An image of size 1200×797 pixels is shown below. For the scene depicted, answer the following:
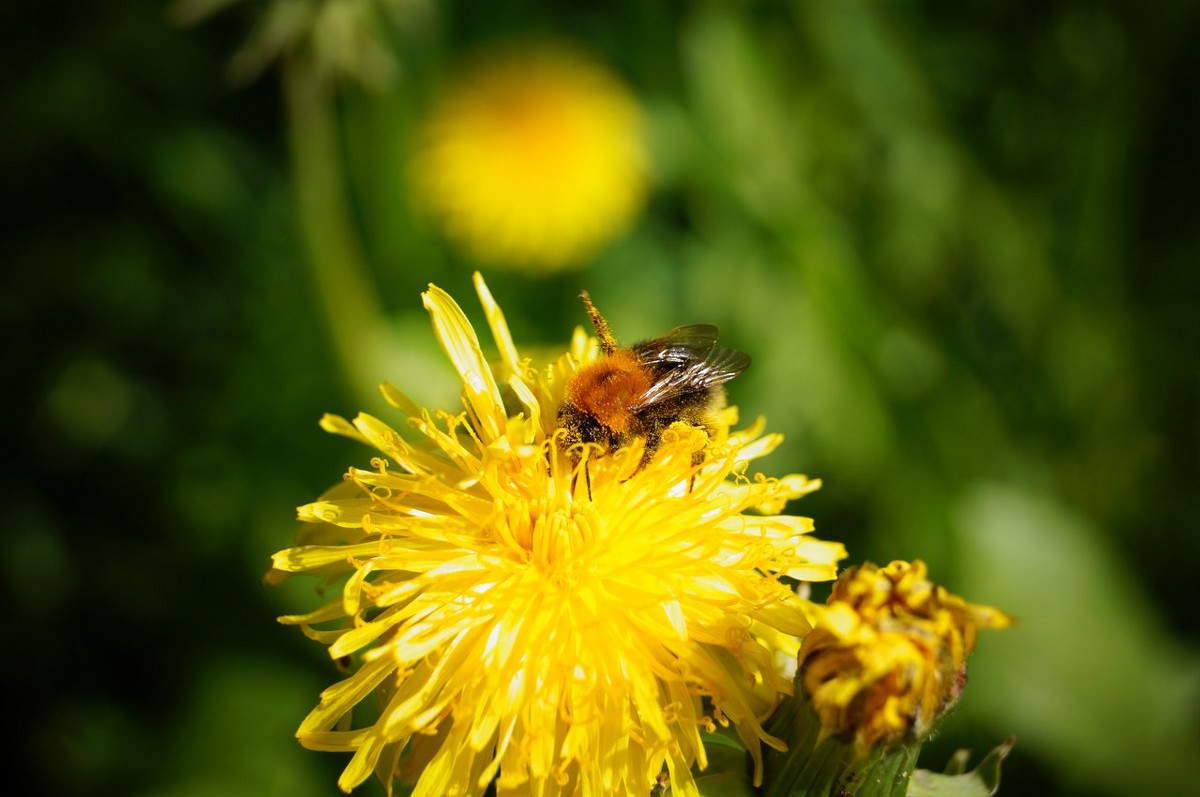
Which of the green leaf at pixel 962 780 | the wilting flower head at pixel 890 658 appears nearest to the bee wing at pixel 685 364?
the wilting flower head at pixel 890 658

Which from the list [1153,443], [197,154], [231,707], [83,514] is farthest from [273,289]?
[1153,443]

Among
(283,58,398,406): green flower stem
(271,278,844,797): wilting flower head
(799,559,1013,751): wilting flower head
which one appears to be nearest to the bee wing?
(271,278,844,797): wilting flower head

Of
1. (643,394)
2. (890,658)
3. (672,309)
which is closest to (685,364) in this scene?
(643,394)

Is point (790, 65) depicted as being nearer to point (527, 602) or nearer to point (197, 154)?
point (197, 154)

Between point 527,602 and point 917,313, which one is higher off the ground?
point 917,313

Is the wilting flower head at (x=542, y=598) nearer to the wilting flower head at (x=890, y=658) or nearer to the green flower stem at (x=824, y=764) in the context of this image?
the green flower stem at (x=824, y=764)

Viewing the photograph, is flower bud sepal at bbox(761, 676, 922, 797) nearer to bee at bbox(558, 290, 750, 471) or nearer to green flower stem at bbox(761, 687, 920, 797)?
green flower stem at bbox(761, 687, 920, 797)
